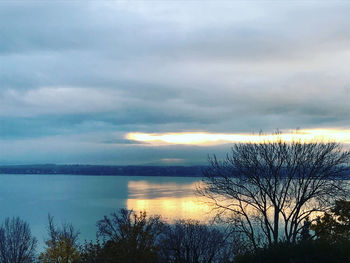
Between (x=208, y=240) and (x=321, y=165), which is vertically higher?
(x=321, y=165)

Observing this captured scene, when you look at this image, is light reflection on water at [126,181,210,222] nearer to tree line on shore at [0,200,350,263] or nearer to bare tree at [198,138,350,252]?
tree line on shore at [0,200,350,263]

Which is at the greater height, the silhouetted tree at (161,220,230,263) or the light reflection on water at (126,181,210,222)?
the silhouetted tree at (161,220,230,263)

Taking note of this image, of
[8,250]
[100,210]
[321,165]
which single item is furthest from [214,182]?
[100,210]

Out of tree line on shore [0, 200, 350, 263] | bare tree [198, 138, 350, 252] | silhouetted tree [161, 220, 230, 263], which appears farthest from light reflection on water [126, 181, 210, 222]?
bare tree [198, 138, 350, 252]

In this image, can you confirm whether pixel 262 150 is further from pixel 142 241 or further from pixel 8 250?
pixel 8 250

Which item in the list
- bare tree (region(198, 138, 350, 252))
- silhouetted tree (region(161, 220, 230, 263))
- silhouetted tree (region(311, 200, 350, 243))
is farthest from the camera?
silhouetted tree (region(161, 220, 230, 263))

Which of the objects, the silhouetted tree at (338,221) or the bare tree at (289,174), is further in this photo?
the silhouetted tree at (338,221)

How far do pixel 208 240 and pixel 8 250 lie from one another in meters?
18.5

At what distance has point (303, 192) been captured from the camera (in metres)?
18.6

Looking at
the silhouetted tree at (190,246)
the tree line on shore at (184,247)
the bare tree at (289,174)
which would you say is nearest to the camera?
the tree line on shore at (184,247)

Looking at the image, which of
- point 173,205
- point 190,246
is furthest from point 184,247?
point 173,205

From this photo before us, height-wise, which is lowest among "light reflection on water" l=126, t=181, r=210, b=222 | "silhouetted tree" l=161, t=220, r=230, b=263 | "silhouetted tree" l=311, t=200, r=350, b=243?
"light reflection on water" l=126, t=181, r=210, b=222

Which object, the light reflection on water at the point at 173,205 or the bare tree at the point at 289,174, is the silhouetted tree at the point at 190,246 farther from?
the bare tree at the point at 289,174

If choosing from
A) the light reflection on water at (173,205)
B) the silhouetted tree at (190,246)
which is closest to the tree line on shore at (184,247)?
the silhouetted tree at (190,246)
